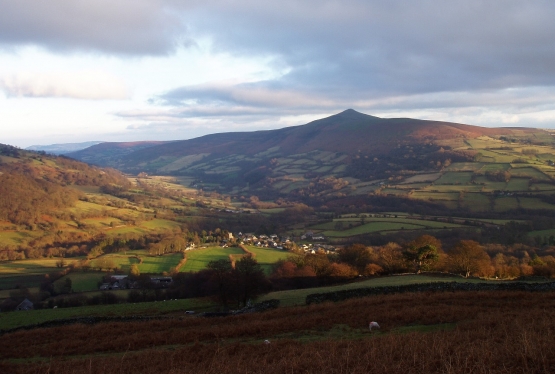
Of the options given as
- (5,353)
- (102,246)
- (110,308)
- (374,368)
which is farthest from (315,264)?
(102,246)

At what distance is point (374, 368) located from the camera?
775cm

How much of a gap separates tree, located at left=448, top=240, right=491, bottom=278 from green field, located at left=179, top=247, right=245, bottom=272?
27.0m

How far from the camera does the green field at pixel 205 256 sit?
46.1 meters

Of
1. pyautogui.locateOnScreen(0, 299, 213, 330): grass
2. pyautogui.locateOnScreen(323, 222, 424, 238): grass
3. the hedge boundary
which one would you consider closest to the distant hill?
pyautogui.locateOnScreen(323, 222, 424, 238): grass

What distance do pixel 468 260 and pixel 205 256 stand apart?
106 ft

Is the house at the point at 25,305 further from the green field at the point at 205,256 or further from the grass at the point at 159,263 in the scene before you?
the green field at the point at 205,256

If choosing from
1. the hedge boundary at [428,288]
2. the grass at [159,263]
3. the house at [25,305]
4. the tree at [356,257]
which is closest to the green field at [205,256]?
the grass at [159,263]

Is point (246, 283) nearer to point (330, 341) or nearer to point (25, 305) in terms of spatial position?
point (330, 341)

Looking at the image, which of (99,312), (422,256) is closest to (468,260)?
(422,256)

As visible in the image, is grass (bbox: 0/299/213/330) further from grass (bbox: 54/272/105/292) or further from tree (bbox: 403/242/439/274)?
tree (bbox: 403/242/439/274)

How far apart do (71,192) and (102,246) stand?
26.3m

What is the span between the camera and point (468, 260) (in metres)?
30.3

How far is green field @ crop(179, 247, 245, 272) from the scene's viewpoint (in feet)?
151

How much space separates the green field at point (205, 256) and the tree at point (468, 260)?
88.7ft
